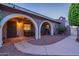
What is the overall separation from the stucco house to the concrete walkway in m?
0.22

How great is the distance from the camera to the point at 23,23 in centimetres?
435

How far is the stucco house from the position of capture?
4.25 m

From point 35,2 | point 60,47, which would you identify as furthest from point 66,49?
point 35,2

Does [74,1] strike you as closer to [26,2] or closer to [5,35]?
[26,2]

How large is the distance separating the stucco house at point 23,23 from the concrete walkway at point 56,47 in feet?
0.72

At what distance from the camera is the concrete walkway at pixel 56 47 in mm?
4289

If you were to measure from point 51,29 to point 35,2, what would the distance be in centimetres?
68

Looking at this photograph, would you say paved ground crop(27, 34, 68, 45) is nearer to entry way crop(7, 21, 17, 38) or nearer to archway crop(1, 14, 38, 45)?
archway crop(1, 14, 38, 45)

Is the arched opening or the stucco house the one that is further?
the arched opening

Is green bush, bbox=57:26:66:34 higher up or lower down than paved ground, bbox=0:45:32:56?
higher up

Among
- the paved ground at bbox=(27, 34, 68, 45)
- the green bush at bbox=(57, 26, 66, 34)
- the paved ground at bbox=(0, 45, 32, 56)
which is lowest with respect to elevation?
the paved ground at bbox=(0, 45, 32, 56)

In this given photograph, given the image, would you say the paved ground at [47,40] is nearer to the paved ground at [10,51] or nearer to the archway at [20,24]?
the archway at [20,24]

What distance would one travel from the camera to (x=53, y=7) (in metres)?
4.34

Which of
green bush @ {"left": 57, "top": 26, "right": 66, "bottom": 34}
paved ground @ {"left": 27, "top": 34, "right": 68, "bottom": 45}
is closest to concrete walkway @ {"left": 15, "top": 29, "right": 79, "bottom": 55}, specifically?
paved ground @ {"left": 27, "top": 34, "right": 68, "bottom": 45}
